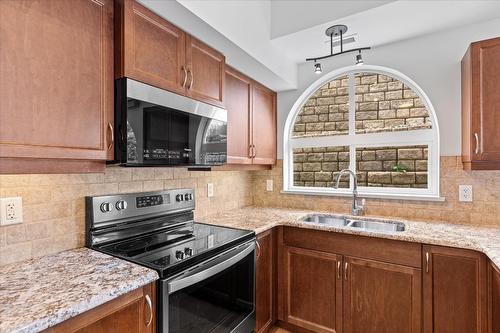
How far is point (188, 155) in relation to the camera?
1.64m

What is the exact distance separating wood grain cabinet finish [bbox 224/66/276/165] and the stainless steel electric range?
630mm

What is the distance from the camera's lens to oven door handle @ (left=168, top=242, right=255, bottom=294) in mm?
1233

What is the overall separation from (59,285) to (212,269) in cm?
66

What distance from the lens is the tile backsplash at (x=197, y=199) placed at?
1.29 meters

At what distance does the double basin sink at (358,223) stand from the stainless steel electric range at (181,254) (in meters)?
0.82

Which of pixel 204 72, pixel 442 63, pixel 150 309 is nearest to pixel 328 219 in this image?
pixel 442 63

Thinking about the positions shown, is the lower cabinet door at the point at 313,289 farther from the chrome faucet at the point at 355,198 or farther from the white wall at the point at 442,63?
the white wall at the point at 442,63

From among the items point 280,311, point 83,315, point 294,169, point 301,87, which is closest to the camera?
point 83,315

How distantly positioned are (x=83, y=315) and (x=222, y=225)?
115 cm

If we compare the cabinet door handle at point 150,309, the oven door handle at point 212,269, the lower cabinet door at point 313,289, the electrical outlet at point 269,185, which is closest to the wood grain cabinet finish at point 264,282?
the lower cabinet door at point 313,289

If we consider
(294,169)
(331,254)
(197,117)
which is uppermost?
(197,117)

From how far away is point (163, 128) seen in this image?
149 centimetres

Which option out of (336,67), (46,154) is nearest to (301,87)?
(336,67)

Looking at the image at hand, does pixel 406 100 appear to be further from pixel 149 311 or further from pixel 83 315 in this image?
pixel 83 315
